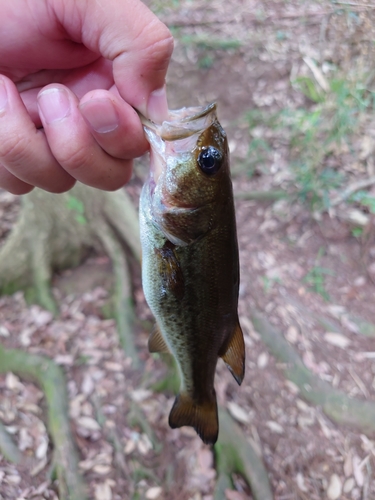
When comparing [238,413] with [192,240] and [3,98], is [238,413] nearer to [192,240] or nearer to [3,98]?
[192,240]

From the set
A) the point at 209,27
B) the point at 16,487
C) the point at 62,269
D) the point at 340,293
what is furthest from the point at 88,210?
the point at 209,27

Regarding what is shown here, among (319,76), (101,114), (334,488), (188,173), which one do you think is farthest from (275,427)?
(319,76)

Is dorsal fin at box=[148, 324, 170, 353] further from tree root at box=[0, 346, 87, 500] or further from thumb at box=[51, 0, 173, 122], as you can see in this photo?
tree root at box=[0, 346, 87, 500]

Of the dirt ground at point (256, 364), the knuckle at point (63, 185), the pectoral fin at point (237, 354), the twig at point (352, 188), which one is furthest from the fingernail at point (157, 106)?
the twig at point (352, 188)

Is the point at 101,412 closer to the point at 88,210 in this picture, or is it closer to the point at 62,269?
the point at 62,269

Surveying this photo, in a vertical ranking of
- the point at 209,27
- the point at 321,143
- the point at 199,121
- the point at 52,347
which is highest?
the point at 199,121

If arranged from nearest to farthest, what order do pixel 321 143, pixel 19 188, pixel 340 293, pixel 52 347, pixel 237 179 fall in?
pixel 19 188
pixel 52 347
pixel 340 293
pixel 321 143
pixel 237 179
